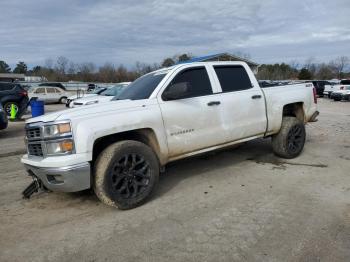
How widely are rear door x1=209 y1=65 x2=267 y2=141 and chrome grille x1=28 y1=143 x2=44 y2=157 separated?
272cm

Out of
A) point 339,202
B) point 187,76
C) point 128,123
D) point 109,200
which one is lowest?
point 339,202

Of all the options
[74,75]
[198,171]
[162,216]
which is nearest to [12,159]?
[198,171]

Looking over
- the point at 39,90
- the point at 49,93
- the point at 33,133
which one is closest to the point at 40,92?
the point at 39,90

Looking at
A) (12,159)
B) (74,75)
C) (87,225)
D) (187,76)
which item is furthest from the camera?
(74,75)

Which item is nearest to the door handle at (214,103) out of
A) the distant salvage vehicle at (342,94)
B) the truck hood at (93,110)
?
the truck hood at (93,110)

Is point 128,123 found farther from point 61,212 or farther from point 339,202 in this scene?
point 339,202

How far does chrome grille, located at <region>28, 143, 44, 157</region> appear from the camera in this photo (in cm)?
435

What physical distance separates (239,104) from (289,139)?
161 centimetres

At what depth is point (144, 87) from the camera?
535cm

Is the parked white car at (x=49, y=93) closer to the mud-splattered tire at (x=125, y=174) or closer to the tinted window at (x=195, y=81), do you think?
the tinted window at (x=195, y=81)

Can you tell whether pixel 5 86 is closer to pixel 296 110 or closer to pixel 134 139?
pixel 134 139

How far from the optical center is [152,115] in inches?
184

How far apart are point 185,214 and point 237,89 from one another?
8.41 ft

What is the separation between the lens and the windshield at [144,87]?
5.12m
